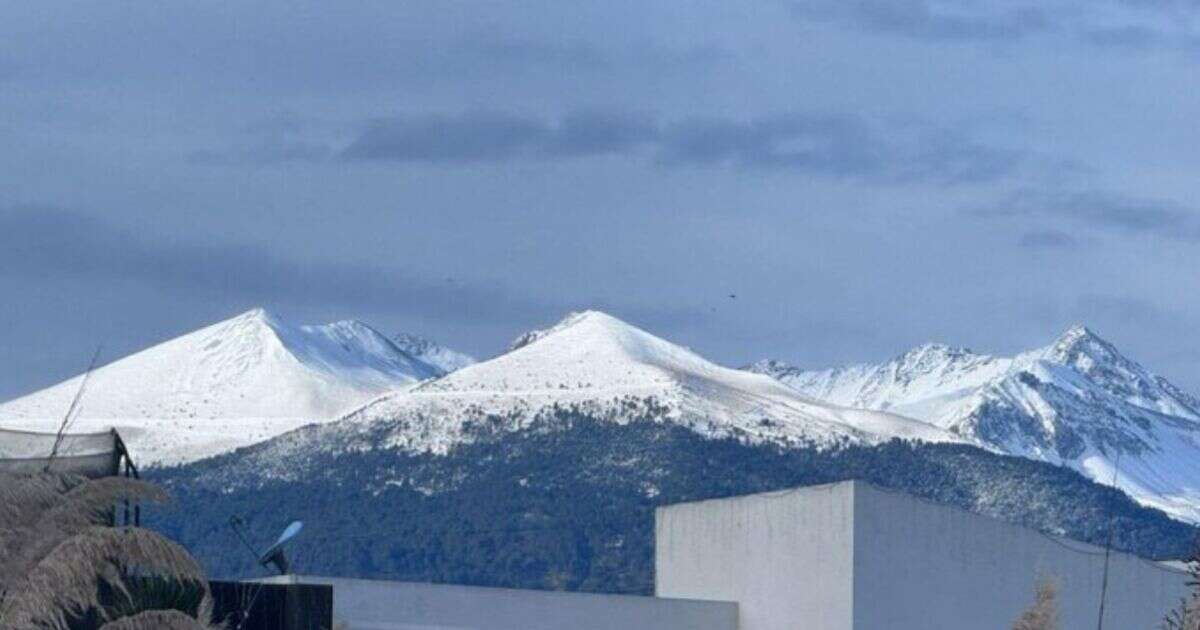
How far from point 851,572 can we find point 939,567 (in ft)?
6.76

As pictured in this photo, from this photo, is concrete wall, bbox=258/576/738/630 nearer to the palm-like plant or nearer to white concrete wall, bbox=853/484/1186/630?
white concrete wall, bbox=853/484/1186/630

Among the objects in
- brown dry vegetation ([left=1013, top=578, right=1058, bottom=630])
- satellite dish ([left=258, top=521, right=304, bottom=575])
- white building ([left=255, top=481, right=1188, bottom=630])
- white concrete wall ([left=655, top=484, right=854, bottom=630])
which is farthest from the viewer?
white concrete wall ([left=655, top=484, right=854, bottom=630])

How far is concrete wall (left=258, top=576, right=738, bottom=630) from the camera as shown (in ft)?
193

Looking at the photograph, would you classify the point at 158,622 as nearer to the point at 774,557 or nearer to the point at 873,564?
the point at 873,564

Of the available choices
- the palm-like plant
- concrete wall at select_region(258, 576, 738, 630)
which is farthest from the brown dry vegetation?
concrete wall at select_region(258, 576, 738, 630)

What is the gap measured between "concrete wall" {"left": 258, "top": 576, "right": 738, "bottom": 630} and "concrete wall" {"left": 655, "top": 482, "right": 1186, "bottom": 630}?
6.02 ft

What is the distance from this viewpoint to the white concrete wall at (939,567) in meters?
64.7

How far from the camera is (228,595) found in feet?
113

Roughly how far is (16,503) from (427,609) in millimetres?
35838

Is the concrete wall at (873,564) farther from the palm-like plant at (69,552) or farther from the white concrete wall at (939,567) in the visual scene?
the palm-like plant at (69,552)

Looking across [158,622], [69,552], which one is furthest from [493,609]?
[69,552]

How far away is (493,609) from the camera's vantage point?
61.1 metres

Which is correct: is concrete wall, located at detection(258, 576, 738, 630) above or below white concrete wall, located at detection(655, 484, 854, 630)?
below

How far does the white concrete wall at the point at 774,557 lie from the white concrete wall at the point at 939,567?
549mm
